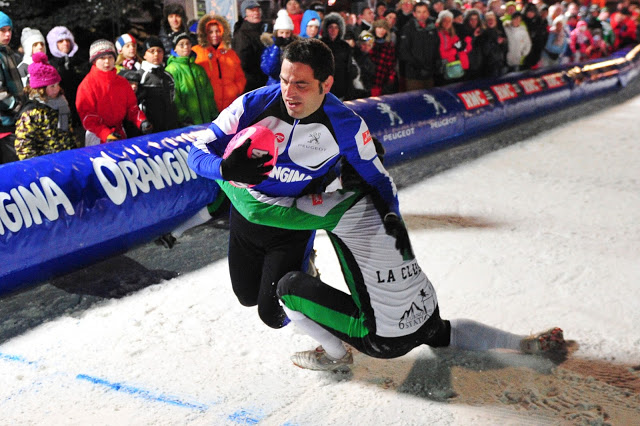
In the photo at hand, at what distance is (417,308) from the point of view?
3102mm

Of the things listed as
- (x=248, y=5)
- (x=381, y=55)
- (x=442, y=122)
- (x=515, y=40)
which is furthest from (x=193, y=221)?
(x=515, y=40)

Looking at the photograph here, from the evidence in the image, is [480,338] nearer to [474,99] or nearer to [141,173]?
[141,173]

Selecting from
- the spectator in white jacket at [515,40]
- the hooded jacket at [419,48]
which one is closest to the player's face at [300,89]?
the hooded jacket at [419,48]

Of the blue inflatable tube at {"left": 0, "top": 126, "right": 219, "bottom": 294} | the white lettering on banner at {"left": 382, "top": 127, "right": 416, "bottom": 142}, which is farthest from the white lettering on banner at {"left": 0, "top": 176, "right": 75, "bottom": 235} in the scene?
the white lettering on banner at {"left": 382, "top": 127, "right": 416, "bottom": 142}

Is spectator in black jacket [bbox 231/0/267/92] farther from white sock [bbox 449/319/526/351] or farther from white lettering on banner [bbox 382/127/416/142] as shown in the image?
white sock [bbox 449/319/526/351]

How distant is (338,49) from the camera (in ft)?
25.1

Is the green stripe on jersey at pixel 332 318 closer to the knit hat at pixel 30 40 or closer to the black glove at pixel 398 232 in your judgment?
the black glove at pixel 398 232

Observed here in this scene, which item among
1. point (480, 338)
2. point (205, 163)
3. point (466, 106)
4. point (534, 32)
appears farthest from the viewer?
point (534, 32)

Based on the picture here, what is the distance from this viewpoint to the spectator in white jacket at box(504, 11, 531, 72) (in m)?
11.4

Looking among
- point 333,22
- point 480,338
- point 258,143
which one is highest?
point 333,22

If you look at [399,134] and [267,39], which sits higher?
[267,39]

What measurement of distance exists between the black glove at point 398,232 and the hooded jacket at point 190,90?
3.59 m

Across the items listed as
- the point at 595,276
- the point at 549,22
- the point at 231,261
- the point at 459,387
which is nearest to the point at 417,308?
the point at 459,387

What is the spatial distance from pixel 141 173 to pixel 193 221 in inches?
25.6
